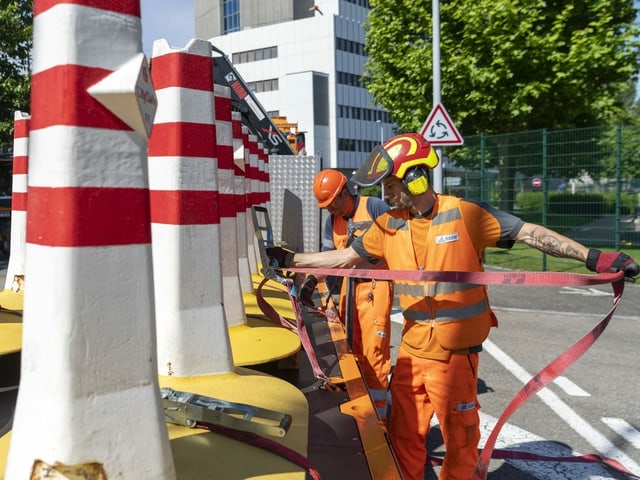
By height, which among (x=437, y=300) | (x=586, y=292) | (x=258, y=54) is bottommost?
(x=586, y=292)

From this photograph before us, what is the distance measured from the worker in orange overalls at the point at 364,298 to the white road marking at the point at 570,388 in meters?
1.79

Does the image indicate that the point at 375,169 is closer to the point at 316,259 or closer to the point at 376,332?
the point at 316,259

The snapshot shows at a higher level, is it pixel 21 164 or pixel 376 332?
pixel 21 164

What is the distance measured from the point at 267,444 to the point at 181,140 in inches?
47.7

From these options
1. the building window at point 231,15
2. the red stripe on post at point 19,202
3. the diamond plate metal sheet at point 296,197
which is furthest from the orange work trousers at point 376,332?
the building window at point 231,15

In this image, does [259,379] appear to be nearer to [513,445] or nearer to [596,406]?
[513,445]

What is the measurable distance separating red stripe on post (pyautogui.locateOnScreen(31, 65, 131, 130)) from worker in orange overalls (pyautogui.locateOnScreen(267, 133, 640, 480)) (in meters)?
1.74

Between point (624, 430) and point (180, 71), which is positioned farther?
point (624, 430)

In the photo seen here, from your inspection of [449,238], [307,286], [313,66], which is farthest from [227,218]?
[313,66]

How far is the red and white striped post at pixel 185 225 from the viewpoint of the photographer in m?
2.37

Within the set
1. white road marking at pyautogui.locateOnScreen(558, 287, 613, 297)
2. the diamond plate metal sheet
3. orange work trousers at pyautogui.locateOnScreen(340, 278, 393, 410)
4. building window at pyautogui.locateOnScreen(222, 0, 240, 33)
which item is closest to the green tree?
the diamond plate metal sheet

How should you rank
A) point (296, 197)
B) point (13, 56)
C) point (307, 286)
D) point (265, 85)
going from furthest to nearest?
point (265, 85) → point (13, 56) → point (296, 197) → point (307, 286)

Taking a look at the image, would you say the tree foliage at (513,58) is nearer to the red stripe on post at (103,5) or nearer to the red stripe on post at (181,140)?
the red stripe on post at (181,140)

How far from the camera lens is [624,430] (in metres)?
4.31
